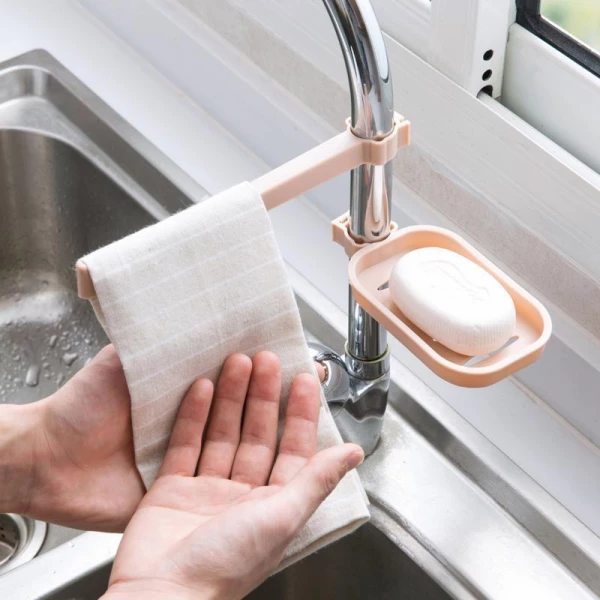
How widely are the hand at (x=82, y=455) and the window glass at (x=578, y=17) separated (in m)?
0.45

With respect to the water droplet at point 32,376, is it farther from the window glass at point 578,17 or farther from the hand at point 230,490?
the window glass at point 578,17

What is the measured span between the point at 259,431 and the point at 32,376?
0.45m

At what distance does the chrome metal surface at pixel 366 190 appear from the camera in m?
0.60

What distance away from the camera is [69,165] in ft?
3.64

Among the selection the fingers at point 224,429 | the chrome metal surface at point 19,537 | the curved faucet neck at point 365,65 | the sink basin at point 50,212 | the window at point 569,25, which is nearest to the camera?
the curved faucet neck at point 365,65

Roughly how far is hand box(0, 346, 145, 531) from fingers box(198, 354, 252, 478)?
0.19ft

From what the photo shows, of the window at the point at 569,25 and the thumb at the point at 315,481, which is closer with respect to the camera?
the thumb at the point at 315,481

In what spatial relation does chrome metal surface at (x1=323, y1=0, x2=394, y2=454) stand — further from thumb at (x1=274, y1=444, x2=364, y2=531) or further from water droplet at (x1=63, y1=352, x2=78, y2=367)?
water droplet at (x1=63, y1=352, x2=78, y2=367)

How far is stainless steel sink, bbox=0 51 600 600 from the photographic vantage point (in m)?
0.77

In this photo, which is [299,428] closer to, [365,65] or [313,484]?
[313,484]

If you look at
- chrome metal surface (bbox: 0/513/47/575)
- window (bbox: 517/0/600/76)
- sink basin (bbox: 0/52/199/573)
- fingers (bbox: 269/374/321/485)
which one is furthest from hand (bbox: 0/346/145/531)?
window (bbox: 517/0/600/76)

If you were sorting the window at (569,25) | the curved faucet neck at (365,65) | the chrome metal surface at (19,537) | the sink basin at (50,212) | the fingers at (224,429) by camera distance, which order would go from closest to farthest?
1. the curved faucet neck at (365,65)
2. the fingers at (224,429)
3. the window at (569,25)
4. the chrome metal surface at (19,537)
5. the sink basin at (50,212)

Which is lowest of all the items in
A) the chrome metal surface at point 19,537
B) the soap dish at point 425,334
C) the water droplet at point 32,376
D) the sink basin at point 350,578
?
the chrome metal surface at point 19,537

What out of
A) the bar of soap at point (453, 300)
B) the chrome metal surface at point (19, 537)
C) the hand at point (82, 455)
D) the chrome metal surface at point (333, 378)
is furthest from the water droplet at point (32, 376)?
the bar of soap at point (453, 300)
